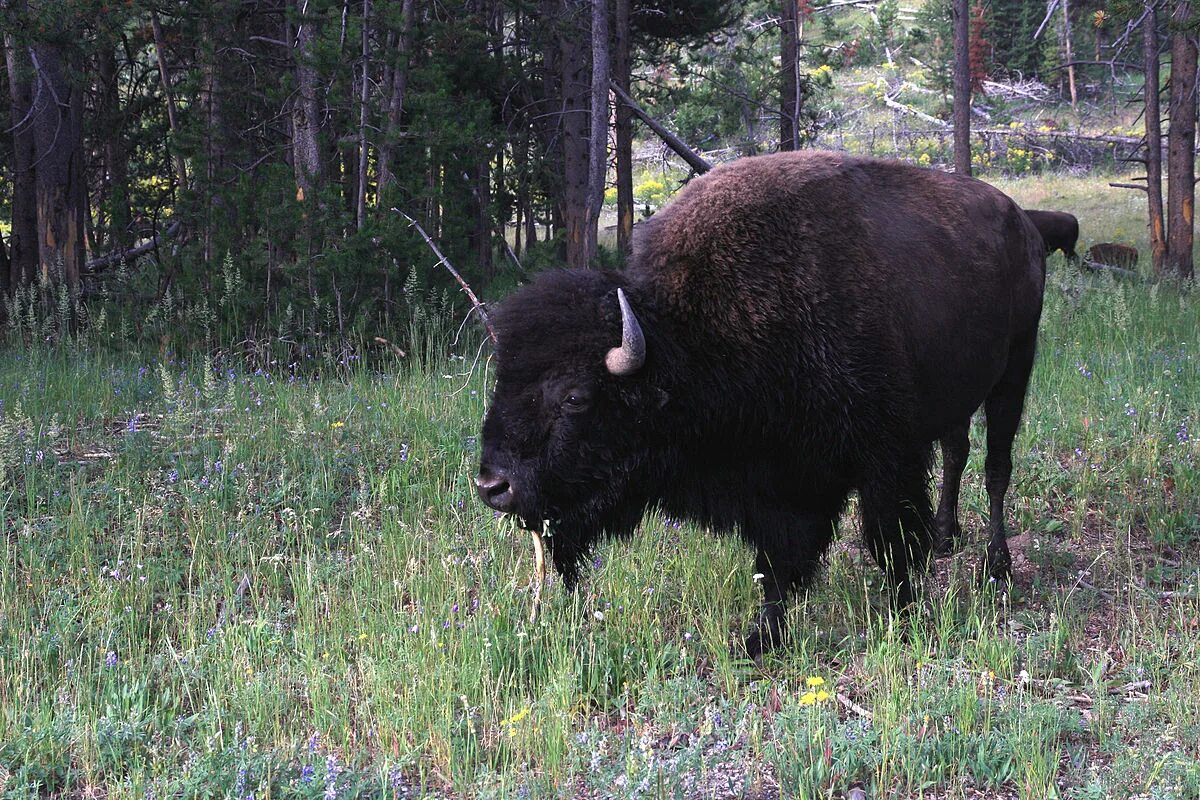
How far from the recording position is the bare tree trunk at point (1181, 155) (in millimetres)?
15867

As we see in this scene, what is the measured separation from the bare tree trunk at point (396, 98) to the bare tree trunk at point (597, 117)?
2090 millimetres

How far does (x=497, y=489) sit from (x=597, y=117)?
798 centimetres

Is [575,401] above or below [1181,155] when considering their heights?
below

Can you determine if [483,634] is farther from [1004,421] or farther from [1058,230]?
[1058,230]

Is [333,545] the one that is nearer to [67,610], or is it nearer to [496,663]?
[67,610]

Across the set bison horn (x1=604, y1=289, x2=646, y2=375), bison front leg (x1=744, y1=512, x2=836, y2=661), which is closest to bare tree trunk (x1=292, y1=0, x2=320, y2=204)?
bison horn (x1=604, y1=289, x2=646, y2=375)

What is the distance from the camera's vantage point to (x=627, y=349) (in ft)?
14.1

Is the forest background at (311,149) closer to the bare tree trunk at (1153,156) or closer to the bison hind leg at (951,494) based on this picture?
the bare tree trunk at (1153,156)

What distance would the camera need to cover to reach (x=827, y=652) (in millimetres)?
4688

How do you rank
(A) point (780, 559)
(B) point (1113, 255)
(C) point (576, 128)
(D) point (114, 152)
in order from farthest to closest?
(B) point (1113, 255) → (D) point (114, 152) → (C) point (576, 128) → (A) point (780, 559)

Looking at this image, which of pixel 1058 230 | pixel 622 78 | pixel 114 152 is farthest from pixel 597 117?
pixel 1058 230

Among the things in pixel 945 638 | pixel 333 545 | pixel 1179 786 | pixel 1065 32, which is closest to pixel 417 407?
pixel 333 545

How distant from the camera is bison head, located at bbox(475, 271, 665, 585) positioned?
171 inches

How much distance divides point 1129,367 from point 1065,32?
4099cm
